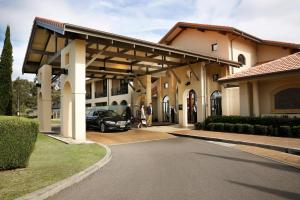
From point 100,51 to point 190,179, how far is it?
33.9ft

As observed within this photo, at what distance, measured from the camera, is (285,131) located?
42.9ft

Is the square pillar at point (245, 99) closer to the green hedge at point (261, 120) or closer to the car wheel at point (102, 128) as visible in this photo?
the green hedge at point (261, 120)

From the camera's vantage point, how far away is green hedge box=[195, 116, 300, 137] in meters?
13.1

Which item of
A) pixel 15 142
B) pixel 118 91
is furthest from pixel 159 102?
pixel 15 142

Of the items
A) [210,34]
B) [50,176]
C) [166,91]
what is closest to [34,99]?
[166,91]

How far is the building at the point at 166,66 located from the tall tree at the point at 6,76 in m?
1.40

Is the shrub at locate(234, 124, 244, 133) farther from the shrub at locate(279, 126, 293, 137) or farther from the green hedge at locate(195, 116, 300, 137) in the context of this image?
the shrub at locate(279, 126, 293, 137)

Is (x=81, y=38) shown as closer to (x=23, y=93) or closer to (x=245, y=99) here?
(x=245, y=99)

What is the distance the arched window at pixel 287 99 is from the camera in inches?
599

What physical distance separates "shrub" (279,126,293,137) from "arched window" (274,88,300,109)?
114 inches

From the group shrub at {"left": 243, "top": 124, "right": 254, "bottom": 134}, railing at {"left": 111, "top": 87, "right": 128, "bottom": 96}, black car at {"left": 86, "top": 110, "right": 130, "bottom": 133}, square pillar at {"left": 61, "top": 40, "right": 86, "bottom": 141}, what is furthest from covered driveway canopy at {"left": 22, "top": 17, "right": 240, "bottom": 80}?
railing at {"left": 111, "top": 87, "right": 128, "bottom": 96}

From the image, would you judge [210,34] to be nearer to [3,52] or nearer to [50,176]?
[3,52]

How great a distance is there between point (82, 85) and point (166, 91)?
15421mm

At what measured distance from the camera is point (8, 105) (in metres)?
17.1
